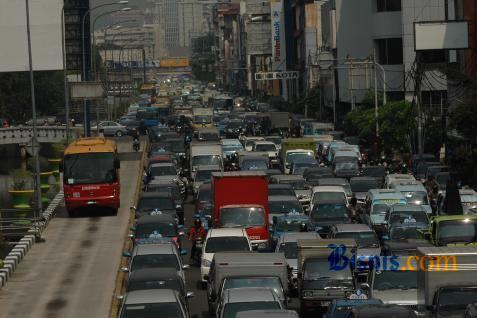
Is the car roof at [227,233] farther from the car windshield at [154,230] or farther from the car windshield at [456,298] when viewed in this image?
the car windshield at [456,298]

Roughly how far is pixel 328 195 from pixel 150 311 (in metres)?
22.6

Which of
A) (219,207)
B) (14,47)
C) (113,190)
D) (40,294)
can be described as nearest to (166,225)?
(219,207)

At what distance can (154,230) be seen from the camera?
119 ft

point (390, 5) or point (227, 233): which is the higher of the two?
point (390, 5)

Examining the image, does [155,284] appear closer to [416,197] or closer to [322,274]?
[322,274]

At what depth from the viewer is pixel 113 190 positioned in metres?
46.4

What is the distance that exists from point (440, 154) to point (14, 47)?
69.5ft

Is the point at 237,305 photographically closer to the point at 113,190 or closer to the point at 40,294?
the point at 40,294

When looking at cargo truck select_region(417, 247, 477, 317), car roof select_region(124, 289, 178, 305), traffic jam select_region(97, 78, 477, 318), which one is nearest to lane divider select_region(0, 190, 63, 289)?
traffic jam select_region(97, 78, 477, 318)

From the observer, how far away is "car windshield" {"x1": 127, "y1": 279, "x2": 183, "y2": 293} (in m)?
25.8

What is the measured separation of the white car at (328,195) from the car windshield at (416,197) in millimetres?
1927

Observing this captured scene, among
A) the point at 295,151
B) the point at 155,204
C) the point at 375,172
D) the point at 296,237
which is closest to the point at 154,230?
the point at 296,237

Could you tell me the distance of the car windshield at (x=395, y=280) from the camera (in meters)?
25.6

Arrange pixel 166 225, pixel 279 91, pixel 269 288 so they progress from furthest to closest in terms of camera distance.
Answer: pixel 279 91 < pixel 166 225 < pixel 269 288
